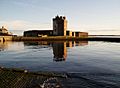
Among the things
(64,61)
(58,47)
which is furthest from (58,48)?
(64,61)

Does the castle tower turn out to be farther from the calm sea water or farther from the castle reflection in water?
the calm sea water

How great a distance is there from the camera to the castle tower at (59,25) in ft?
389

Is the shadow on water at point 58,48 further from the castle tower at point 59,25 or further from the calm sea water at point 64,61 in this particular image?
the castle tower at point 59,25

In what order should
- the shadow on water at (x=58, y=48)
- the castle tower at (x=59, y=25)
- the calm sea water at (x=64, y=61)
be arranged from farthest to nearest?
the castle tower at (x=59, y=25) → the shadow on water at (x=58, y=48) → the calm sea water at (x=64, y=61)

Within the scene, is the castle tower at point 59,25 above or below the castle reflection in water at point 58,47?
above

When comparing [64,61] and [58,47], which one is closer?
[64,61]

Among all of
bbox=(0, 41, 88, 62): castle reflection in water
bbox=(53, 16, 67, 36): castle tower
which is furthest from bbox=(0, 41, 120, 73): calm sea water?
bbox=(53, 16, 67, 36): castle tower

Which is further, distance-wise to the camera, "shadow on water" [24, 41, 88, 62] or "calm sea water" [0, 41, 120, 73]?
"shadow on water" [24, 41, 88, 62]

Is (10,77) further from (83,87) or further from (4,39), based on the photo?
(4,39)

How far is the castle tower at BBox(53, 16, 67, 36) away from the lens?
118438 mm

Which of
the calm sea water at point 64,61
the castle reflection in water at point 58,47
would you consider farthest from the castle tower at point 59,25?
the calm sea water at point 64,61

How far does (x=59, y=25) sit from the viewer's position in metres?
118

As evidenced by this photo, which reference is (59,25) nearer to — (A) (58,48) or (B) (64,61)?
(A) (58,48)

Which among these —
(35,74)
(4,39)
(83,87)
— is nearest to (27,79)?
(35,74)
